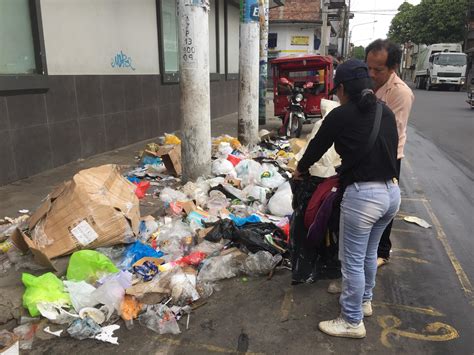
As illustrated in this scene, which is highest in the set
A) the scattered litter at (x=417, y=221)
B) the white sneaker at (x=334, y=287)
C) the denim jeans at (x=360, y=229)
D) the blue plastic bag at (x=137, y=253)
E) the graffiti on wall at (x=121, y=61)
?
the graffiti on wall at (x=121, y=61)

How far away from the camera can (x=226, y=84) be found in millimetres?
14742

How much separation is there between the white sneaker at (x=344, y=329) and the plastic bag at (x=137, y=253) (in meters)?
1.66

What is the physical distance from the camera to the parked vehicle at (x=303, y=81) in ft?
33.8

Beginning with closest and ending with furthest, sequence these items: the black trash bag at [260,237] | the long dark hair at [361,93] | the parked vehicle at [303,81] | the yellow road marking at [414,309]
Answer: the long dark hair at [361,93] → the yellow road marking at [414,309] → the black trash bag at [260,237] → the parked vehicle at [303,81]

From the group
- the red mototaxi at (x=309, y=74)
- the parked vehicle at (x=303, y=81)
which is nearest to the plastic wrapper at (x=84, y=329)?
the parked vehicle at (x=303, y=81)

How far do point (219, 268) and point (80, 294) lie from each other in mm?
1108

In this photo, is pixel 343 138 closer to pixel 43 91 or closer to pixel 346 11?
pixel 43 91

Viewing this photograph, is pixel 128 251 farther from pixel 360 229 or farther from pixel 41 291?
pixel 360 229

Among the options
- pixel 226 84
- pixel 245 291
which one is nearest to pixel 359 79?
pixel 245 291

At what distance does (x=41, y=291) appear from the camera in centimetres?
310

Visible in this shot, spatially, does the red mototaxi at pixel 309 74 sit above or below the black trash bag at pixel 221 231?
Answer: above

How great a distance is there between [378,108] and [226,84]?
12.6 m

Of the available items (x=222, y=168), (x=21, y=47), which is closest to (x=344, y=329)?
(x=222, y=168)

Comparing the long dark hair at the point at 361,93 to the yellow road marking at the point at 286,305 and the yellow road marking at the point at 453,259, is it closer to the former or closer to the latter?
the yellow road marking at the point at 286,305
